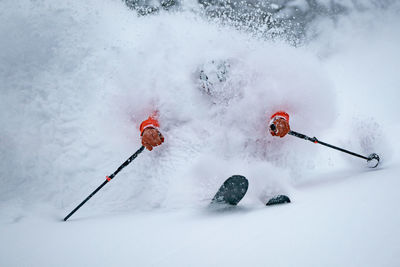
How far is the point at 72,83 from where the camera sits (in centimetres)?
270

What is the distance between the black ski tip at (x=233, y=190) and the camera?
1.77m

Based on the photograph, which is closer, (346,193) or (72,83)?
(346,193)

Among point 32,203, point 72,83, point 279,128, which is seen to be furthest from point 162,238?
point 72,83

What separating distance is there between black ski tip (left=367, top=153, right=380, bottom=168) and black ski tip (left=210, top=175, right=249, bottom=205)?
177 centimetres

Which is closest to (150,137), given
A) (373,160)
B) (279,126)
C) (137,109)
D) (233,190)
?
(137,109)

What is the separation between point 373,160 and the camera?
8.24ft

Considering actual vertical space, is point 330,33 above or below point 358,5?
below

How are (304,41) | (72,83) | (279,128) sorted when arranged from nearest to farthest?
(279,128)
(72,83)
(304,41)

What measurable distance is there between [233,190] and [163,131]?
4.08 feet

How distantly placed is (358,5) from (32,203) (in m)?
7.78

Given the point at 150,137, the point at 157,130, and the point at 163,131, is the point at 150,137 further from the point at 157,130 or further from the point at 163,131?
the point at 163,131

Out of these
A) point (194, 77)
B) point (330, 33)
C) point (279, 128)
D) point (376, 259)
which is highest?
point (330, 33)

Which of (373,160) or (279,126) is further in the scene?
(373,160)

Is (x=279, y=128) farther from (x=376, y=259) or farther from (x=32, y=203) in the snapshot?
(x=32, y=203)
